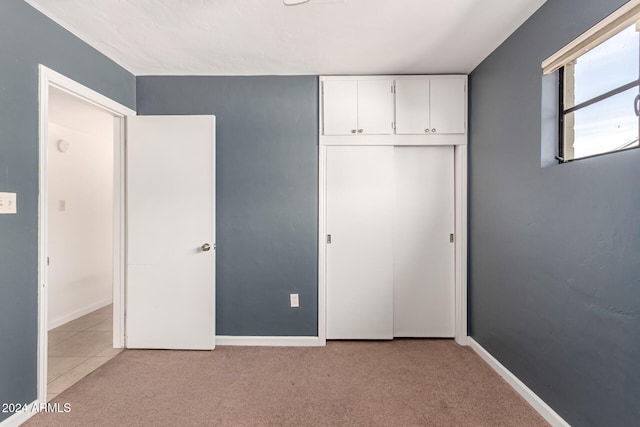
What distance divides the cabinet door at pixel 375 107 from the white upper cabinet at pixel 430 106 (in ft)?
0.26

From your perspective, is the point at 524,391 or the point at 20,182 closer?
the point at 20,182

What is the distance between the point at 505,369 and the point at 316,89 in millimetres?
2680

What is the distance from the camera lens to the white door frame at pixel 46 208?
178cm

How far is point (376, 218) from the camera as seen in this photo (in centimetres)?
266

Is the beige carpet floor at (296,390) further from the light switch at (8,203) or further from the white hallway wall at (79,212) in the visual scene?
the white hallway wall at (79,212)

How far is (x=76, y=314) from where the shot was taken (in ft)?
11.2

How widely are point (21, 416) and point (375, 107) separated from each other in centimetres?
321

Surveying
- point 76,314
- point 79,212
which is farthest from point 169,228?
point 76,314

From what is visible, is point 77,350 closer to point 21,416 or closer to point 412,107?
point 21,416

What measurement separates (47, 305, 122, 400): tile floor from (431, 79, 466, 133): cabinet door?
3469 mm

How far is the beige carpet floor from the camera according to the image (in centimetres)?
172

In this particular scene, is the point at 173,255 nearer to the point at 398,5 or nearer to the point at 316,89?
the point at 316,89

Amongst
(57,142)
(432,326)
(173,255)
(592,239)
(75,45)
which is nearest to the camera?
(592,239)

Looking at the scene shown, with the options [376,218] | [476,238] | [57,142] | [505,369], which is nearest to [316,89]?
[376,218]
